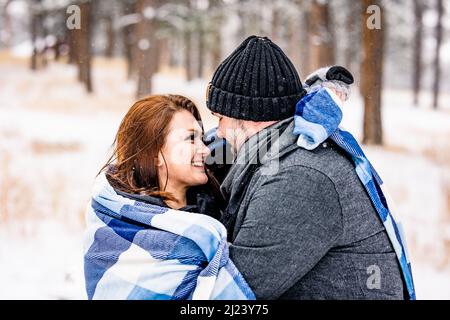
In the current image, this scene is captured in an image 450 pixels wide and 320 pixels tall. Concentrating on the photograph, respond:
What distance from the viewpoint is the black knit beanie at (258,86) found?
2.27 meters

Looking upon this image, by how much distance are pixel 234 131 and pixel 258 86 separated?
230mm

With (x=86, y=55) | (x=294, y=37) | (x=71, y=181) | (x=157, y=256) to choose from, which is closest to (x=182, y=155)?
(x=157, y=256)

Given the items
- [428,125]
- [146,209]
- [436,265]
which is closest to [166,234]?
[146,209]

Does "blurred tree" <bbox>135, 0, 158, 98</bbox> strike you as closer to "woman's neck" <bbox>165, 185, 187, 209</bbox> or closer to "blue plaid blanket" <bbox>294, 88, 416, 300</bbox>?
"woman's neck" <bbox>165, 185, 187, 209</bbox>

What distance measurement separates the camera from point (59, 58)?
76.3 feet

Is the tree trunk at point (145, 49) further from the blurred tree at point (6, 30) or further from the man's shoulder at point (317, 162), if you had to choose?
the blurred tree at point (6, 30)

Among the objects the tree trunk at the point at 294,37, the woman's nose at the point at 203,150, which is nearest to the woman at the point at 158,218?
→ the woman's nose at the point at 203,150

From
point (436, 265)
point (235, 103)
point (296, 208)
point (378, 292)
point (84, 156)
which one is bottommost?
point (436, 265)

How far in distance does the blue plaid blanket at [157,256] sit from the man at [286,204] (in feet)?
0.28

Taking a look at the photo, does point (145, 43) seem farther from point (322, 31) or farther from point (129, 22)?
point (322, 31)

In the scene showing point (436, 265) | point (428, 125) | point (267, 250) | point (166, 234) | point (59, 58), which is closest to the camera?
point (267, 250)

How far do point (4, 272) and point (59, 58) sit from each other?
18.9 metres

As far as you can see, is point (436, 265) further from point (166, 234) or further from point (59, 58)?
point (59, 58)

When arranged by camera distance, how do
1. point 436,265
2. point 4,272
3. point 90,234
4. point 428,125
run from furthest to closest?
point 428,125 < point 436,265 < point 4,272 < point 90,234
